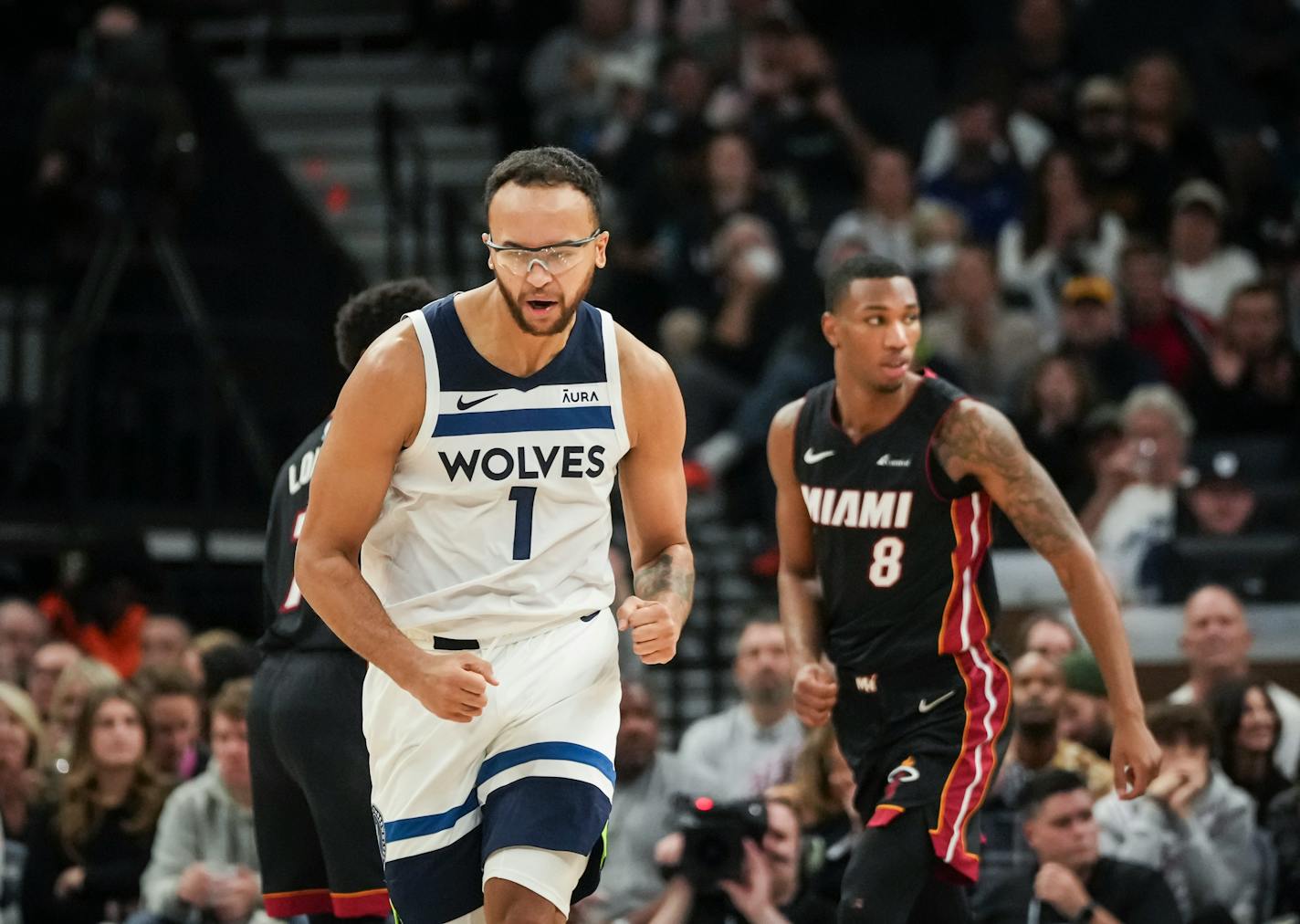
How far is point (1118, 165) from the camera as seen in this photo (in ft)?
43.4

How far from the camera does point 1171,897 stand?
25.1ft

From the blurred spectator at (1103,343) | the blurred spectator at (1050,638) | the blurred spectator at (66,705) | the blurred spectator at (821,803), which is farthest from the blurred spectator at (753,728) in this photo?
the blurred spectator at (1103,343)

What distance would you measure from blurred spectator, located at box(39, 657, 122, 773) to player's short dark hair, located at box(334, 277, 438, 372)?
312 cm

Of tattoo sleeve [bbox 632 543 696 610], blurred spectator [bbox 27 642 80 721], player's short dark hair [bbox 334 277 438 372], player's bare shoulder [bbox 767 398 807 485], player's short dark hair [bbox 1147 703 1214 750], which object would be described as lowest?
player's short dark hair [bbox 1147 703 1214 750]

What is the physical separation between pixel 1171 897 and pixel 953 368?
4395 mm

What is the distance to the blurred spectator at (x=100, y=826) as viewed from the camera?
8.75 metres

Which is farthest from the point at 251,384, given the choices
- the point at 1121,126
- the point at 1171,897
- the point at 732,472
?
the point at 1171,897

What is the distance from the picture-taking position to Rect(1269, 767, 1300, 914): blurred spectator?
8.20 meters

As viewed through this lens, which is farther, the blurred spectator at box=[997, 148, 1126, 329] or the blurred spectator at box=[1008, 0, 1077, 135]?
the blurred spectator at box=[1008, 0, 1077, 135]

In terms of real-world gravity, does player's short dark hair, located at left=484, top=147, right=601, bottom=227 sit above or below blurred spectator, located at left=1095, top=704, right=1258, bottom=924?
above

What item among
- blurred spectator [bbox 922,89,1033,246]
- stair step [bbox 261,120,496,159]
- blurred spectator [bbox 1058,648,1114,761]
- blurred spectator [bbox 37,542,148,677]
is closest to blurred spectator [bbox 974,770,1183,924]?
blurred spectator [bbox 1058,648,1114,761]

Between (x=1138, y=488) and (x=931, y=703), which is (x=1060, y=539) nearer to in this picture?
(x=931, y=703)

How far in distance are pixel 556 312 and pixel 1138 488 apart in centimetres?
626

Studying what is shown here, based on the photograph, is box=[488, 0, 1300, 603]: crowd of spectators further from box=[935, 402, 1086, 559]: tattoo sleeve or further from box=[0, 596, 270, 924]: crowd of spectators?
box=[935, 402, 1086, 559]: tattoo sleeve
